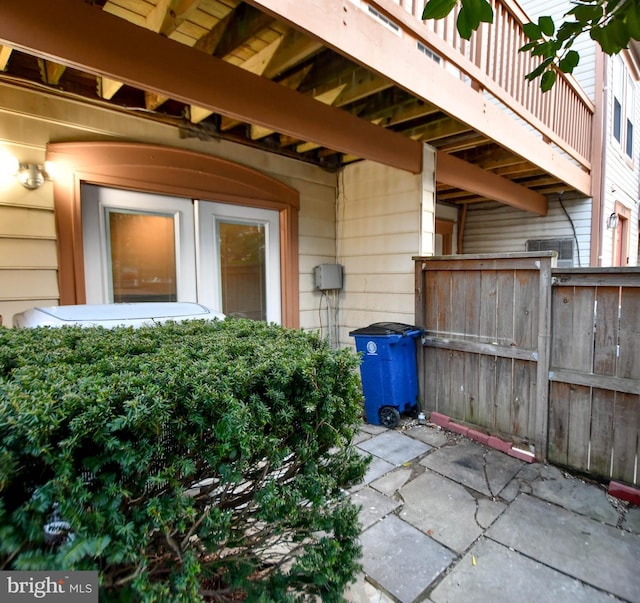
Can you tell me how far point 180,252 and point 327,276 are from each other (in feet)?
5.70

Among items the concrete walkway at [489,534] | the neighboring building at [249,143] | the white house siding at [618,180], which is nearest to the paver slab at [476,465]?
the concrete walkway at [489,534]

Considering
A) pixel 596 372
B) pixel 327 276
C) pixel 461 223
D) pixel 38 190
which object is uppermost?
pixel 461 223

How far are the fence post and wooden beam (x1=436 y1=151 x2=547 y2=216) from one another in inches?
69.3

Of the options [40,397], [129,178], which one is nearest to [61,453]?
[40,397]

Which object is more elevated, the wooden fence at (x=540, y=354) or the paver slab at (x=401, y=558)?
the wooden fence at (x=540, y=354)

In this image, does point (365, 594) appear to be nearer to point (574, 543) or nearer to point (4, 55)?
point (574, 543)

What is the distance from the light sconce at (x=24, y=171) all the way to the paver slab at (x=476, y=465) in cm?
358

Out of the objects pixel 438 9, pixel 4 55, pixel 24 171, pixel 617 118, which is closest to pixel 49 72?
pixel 4 55

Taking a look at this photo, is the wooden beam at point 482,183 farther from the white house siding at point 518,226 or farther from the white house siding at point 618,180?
the white house siding at point 618,180

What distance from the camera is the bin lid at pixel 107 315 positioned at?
1997 millimetres

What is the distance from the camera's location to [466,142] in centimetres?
379

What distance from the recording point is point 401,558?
5.98ft

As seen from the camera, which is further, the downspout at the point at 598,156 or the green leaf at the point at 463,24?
the downspout at the point at 598,156

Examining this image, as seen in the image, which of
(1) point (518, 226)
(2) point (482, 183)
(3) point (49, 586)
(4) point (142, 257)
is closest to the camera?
(3) point (49, 586)
